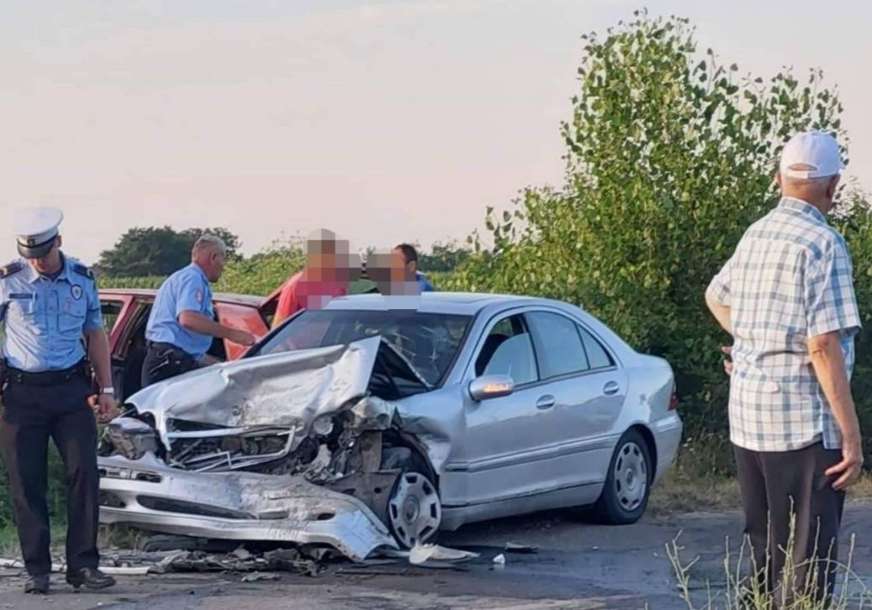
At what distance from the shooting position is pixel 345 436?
940 cm

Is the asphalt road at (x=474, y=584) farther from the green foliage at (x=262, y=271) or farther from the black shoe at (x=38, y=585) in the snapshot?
the green foliage at (x=262, y=271)

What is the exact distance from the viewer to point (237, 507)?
29.3 feet

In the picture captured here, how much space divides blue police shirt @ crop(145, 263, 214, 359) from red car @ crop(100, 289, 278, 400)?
82 centimetres

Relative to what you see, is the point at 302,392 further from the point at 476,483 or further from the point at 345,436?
the point at 476,483

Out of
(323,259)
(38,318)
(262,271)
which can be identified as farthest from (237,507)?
(262,271)

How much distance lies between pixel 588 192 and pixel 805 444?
34.9 ft

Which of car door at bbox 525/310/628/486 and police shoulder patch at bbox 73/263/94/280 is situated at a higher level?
police shoulder patch at bbox 73/263/94/280

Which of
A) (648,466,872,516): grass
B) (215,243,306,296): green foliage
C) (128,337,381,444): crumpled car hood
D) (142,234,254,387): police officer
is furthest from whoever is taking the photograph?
(215,243,306,296): green foliage

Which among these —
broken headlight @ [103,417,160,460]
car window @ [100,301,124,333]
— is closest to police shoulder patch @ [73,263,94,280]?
broken headlight @ [103,417,160,460]

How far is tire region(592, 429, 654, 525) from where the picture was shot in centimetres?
1106

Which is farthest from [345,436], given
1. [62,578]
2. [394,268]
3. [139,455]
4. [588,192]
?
[588,192]

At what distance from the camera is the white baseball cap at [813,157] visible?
5.88m

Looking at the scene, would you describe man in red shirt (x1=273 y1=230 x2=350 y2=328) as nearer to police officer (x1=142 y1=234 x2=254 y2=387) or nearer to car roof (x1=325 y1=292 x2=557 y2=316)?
police officer (x1=142 y1=234 x2=254 y2=387)

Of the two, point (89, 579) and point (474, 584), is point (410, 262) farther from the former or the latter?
point (89, 579)
